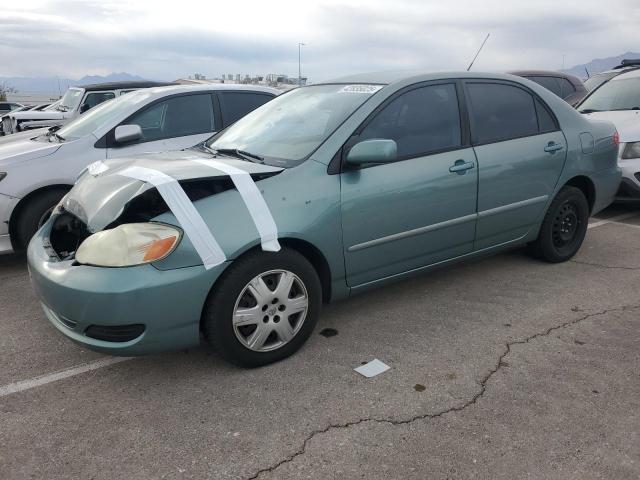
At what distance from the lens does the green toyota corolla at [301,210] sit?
2.62 meters

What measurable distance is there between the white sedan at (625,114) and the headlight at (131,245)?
5.16 metres

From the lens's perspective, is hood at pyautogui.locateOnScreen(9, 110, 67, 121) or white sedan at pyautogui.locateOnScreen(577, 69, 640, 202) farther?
hood at pyautogui.locateOnScreen(9, 110, 67, 121)

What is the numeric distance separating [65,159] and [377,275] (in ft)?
10.3

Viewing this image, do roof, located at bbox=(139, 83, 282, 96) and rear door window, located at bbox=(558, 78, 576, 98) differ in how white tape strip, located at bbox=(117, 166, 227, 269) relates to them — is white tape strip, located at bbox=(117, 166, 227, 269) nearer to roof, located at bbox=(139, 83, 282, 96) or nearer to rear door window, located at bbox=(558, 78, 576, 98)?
roof, located at bbox=(139, 83, 282, 96)

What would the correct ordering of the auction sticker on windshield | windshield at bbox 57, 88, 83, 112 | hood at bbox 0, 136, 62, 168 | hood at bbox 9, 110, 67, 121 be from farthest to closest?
hood at bbox 9, 110, 67, 121, windshield at bbox 57, 88, 83, 112, hood at bbox 0, 136, 62, 168, the auction sticker on windshield

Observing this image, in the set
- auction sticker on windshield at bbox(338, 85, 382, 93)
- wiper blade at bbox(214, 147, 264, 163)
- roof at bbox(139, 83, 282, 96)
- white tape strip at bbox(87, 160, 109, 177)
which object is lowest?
white tape strip at bbox(87, 160, 109, 177)

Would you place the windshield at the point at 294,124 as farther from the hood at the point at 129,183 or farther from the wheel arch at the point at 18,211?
the wheel arch at the point at 18,211

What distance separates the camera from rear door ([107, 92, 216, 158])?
204 inches

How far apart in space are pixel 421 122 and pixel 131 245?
2.01 m

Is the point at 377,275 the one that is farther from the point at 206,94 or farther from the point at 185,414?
the point at 206,94

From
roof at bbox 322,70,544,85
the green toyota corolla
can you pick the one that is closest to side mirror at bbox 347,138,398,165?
the green toyota corolla

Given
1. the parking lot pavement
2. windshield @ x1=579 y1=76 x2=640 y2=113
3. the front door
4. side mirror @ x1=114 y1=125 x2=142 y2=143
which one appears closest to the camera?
the parking lot pavement

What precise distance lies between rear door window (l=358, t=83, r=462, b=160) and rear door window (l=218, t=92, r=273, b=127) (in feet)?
8.82

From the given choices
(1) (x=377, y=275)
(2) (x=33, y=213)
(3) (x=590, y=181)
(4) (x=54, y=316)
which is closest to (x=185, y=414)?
(4) (x=54, y=316)
